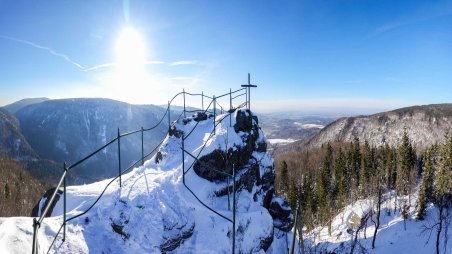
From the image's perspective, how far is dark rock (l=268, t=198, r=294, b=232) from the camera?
3095 centimetres

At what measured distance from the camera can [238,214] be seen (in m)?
21.8

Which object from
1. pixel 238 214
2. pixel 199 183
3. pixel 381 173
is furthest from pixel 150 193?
pixel 381 173

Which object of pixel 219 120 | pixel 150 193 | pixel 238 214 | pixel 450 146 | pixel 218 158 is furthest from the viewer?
pixel 450 146

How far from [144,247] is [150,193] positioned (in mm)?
3472

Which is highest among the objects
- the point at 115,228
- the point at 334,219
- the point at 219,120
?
the point at 219,120

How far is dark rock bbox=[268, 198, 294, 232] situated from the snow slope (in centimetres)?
509

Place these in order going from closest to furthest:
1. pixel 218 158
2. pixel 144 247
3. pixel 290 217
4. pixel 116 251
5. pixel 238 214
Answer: pixel 116 251 < pixel 144 247 < pixel 238 214 < pixel 218 158 < pixel 290 217

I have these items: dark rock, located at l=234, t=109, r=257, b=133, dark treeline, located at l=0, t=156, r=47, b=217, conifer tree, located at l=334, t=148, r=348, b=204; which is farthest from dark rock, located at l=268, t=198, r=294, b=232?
dark treeline, located at l=0, t=156, r=47, b=217

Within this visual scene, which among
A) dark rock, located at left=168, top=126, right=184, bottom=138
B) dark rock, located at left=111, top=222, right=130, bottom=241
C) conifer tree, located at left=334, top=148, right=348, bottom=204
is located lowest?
conifer tree, located at left=334, top=148, right=348, bottom=204

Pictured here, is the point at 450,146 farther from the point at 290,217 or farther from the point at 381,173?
the point at 290,217

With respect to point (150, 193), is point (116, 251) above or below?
below

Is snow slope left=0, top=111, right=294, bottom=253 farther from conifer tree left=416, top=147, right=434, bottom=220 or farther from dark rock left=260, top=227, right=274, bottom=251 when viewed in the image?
conifer tree left=416, top=147, right=434, bottom=220

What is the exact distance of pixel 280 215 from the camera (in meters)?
31.7

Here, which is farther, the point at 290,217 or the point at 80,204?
the point at 290,217
